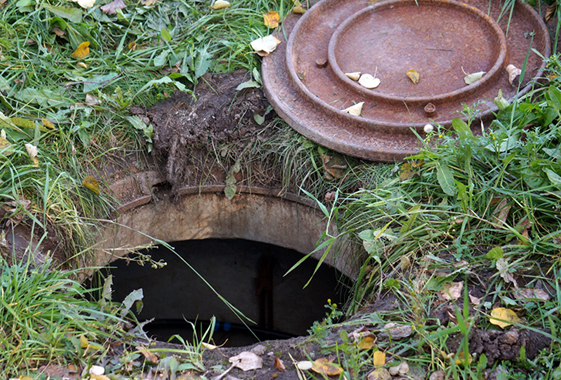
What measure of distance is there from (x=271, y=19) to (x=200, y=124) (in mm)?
758

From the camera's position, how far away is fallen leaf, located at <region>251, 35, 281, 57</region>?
3.24m

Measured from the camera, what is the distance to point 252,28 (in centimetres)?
336

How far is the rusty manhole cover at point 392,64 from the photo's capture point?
283cm

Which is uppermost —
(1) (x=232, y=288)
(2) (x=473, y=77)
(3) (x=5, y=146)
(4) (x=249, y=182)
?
(2) (x=473, y=77)

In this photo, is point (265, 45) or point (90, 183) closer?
point (90, 183)

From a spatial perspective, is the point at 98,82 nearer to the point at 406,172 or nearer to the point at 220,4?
the point at 220,4

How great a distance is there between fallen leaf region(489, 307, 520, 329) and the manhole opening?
2.32 meters

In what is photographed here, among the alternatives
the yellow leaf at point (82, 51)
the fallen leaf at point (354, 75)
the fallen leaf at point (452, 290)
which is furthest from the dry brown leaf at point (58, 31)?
the fallen leaf at point (452, 290)

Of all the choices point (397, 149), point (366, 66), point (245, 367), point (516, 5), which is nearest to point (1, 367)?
point (245, 367)

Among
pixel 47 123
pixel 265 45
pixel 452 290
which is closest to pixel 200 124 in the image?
pixel 265 45

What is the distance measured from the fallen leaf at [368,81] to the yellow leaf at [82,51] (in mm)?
1490

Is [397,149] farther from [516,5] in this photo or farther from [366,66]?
[516,5]

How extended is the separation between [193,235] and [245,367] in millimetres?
1515

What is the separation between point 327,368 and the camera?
6.60 feet
